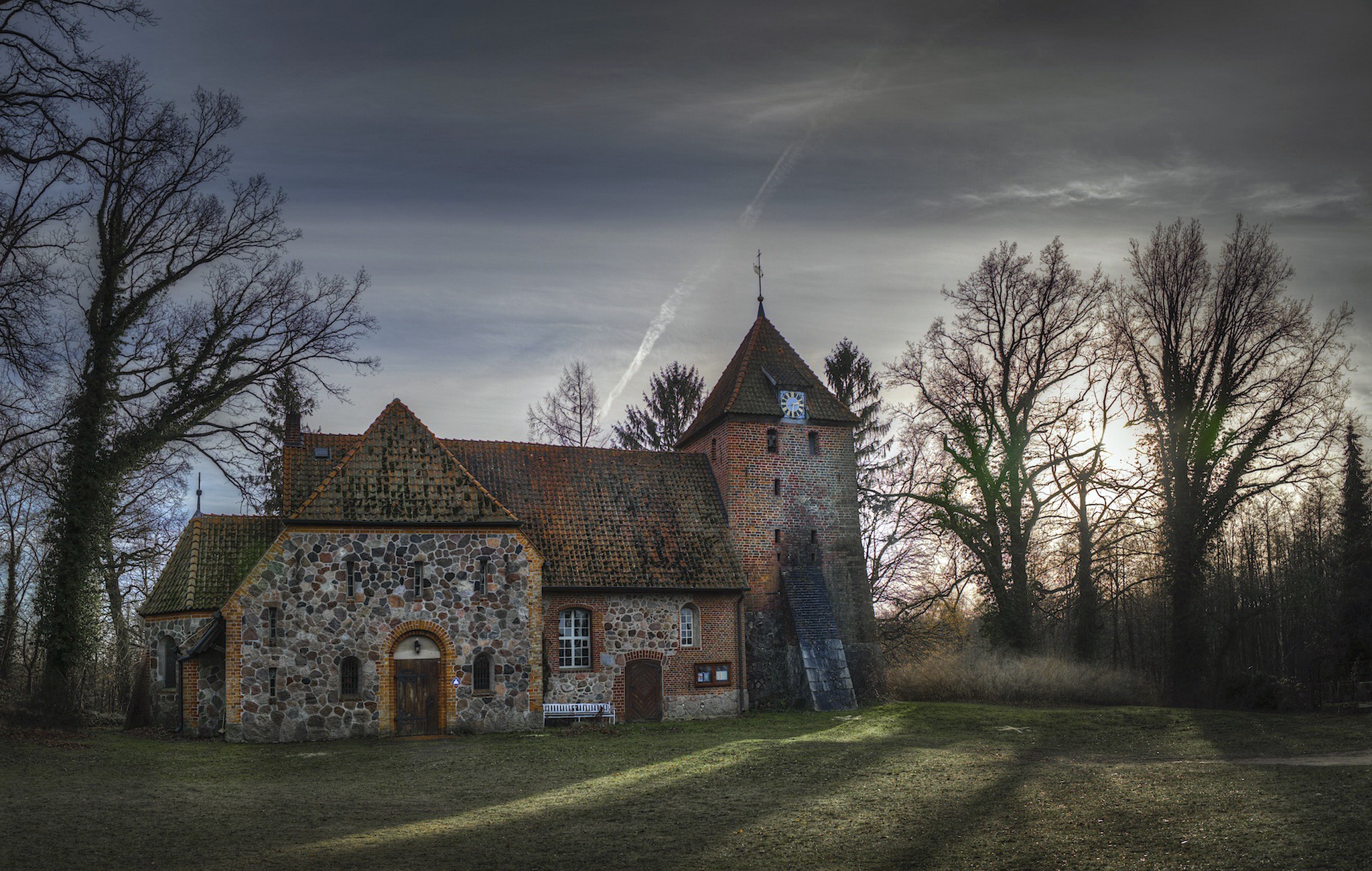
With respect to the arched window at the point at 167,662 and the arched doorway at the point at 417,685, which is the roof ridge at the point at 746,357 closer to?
the arched doorway at the point at 417,685

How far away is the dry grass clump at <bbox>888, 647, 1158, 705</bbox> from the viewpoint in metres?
30.2

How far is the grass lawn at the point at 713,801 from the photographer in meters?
11.3

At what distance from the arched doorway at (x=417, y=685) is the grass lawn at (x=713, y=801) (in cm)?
85

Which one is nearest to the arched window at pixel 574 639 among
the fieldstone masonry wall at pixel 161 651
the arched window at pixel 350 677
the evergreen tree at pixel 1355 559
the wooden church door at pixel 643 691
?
the wooden church door at pixel 643 691

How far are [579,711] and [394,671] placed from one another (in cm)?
491

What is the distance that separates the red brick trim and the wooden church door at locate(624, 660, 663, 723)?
4901 mm

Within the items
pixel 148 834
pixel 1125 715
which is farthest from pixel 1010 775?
pixel 148 834

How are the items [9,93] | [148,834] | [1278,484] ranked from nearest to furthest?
[148,834], [9,93], [1278,484]

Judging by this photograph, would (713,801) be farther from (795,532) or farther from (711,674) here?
(795,532)

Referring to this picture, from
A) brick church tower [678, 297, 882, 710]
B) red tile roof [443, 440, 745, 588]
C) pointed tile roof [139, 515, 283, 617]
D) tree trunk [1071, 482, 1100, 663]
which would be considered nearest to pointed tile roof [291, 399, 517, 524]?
red tile roof [443, 440, 745, 588]

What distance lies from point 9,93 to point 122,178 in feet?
37.0

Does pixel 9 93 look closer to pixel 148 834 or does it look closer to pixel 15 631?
pixel 148 834

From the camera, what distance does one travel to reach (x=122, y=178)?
2520 cm

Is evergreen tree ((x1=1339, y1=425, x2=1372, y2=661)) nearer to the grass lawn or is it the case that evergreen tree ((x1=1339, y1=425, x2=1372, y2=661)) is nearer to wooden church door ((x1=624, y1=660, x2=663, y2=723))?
the grass lawn
